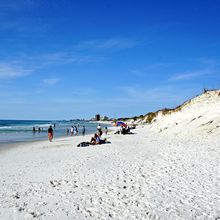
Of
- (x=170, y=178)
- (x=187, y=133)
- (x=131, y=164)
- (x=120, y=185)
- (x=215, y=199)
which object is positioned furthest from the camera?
(x=187, y=133)

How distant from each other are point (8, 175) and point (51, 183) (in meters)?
2.90

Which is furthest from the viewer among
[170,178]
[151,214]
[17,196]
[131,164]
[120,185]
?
[131,164]

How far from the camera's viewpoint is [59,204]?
297 inches

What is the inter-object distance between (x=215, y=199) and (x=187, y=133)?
53.7ft

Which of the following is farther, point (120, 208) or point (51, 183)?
point (51, 183)

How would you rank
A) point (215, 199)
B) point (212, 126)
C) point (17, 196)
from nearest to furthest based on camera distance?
point (215, 199)
point (17, 196)
point (212, 126)

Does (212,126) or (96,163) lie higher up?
(212,126)

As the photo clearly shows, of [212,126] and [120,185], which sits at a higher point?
[212,126]

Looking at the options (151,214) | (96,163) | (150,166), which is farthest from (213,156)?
(151,214)

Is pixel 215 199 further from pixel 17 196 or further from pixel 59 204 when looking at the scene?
pixel 17 196

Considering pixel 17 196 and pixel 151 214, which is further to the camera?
pixel 17 196

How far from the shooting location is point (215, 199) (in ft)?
24.5

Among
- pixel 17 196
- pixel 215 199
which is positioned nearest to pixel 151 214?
pixel 215 199

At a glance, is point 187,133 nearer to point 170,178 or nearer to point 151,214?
point 170,178
